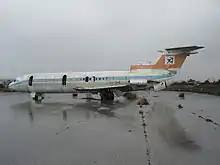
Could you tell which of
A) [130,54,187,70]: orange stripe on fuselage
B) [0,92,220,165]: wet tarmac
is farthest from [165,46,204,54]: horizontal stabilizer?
[0,92,220,165]: wet tarmac

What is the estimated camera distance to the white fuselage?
28359mm

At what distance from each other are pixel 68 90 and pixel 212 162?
25190 mm

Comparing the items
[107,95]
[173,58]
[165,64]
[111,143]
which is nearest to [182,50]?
[173,58]

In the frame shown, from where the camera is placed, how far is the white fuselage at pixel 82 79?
28359 mm

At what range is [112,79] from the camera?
29969 mm

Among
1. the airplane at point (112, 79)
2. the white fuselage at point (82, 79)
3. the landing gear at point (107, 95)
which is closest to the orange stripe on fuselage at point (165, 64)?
the airplane at point (112, 79)

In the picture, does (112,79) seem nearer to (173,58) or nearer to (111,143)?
(173,58)

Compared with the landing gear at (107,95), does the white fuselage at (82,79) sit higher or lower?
higher

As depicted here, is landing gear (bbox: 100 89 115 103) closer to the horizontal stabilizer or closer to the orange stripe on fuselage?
the orange stripe on fuselage

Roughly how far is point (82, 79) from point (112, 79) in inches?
130

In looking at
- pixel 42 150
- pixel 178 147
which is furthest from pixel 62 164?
pixel 178 147

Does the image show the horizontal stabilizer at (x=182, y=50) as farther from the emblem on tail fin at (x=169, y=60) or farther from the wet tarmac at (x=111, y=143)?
the wet tarmac at (x=111, y=143)

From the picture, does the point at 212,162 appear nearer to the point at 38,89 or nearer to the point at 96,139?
the point at 96,139

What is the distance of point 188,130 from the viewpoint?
11.9 meters
